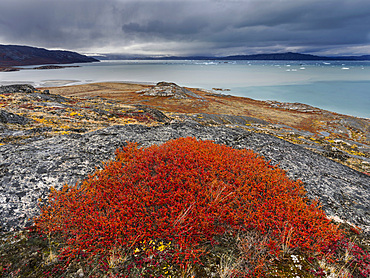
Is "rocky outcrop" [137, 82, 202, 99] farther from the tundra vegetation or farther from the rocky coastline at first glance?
the tundra vegetation

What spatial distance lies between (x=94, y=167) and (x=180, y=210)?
4289 millimetres

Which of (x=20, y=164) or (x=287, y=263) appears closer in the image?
(x=287, y=263)

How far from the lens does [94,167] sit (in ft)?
24.0

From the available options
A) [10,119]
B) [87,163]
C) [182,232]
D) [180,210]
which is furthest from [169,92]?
[182,232]

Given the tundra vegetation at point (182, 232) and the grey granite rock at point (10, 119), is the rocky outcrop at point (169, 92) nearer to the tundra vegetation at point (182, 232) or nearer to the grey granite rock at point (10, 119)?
the grey granite rock at point (10, 119)

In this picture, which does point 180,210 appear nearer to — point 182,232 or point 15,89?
point 182,232

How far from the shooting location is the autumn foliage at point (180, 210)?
4492mm

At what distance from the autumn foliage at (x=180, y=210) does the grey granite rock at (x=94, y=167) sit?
666 millimetres

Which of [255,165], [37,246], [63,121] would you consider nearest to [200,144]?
[255,165]

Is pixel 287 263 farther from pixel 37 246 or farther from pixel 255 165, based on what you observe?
pixel 37 246

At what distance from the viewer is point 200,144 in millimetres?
9102

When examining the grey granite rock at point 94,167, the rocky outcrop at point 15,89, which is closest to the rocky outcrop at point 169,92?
the rocky outcrop at point 15,89

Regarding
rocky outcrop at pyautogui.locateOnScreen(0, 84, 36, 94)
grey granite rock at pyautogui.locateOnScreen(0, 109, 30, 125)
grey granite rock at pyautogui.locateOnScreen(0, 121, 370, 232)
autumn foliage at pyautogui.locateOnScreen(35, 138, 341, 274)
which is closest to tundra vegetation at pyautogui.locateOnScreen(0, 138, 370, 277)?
autumn foliage at pyautogui.locateOnScreen(35, 138, 341, 274)

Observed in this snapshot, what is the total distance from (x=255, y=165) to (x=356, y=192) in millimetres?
4478
